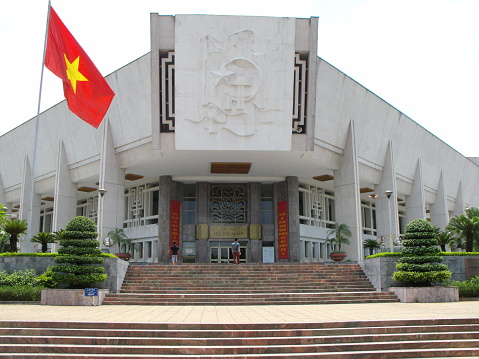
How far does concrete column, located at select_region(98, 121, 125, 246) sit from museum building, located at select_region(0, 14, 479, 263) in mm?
78

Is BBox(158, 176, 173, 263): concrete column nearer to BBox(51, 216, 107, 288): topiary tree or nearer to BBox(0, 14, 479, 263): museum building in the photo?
BBox(0, 14, 479, 263): museum building

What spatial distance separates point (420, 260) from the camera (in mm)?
19984

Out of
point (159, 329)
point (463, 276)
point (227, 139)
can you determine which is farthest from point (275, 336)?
point (227, 139)

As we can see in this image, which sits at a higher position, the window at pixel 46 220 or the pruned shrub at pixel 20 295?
the window at pixel 46 220

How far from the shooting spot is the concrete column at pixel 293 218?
114 ft

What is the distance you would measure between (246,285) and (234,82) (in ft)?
37.2

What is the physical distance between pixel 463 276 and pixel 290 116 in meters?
12.1

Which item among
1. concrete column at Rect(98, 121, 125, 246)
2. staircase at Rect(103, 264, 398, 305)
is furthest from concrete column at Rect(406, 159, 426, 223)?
concrete column at Rect(98, 121, 125, 246)

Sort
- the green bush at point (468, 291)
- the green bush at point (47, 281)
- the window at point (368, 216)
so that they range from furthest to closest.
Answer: the window at point (368, 216) → the green bush at point (468, 291) → the green bush at point (47, 281)

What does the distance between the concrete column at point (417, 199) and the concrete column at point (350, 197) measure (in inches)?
386

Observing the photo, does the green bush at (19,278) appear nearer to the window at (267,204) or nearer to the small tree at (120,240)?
the small tree at (120,240)

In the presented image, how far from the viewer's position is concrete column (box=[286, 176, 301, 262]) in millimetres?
34625

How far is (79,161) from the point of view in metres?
35.2

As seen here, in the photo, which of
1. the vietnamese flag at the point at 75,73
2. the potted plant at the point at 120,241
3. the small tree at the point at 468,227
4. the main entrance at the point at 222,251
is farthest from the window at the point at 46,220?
the small tree at the point at 468,227
